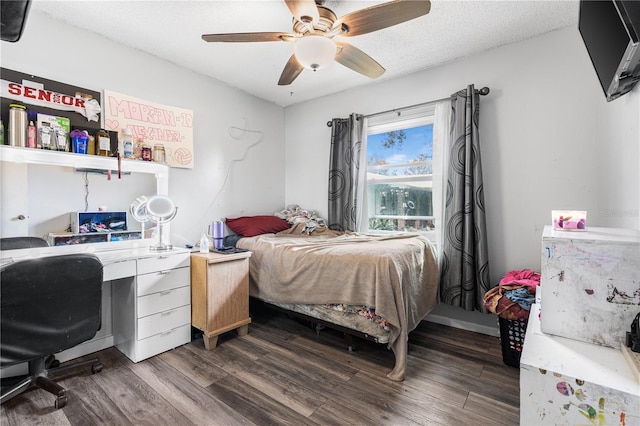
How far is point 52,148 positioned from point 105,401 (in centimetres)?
166

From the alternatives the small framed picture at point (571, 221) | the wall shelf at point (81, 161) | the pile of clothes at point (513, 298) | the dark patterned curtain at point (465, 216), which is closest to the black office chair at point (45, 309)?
the wall shelf at point (81, 161)

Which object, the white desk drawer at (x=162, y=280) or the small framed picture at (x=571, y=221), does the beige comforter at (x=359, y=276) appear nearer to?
the white desk drawer at (x=162, y=280)

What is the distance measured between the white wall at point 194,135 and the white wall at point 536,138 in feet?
6.49

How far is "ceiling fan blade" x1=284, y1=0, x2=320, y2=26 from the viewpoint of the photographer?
140 centimetres

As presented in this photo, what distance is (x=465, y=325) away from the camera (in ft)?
8.40

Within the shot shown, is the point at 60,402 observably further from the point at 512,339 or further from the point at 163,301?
the point at 512,339

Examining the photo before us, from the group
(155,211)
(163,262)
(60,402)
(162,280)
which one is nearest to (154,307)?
(162,280)

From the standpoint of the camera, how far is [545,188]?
2.23 meters

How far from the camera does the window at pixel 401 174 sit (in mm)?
2879

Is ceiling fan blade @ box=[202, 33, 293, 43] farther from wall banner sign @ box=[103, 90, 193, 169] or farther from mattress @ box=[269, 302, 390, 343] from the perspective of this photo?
mattress @ box=[269, 302, 390, 343]

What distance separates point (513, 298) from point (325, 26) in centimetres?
209

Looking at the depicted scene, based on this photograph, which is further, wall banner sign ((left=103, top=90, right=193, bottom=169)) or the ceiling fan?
wall banner sign ((left=103, top=90, right=193, bottom=169))

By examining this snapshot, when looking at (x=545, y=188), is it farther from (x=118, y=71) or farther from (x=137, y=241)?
(x=118, y=71)

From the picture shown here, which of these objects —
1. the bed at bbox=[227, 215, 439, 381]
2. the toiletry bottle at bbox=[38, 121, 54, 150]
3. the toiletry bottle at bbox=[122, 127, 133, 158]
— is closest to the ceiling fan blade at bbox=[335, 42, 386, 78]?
the bed at bbox=[227, 215, 439, 381]
